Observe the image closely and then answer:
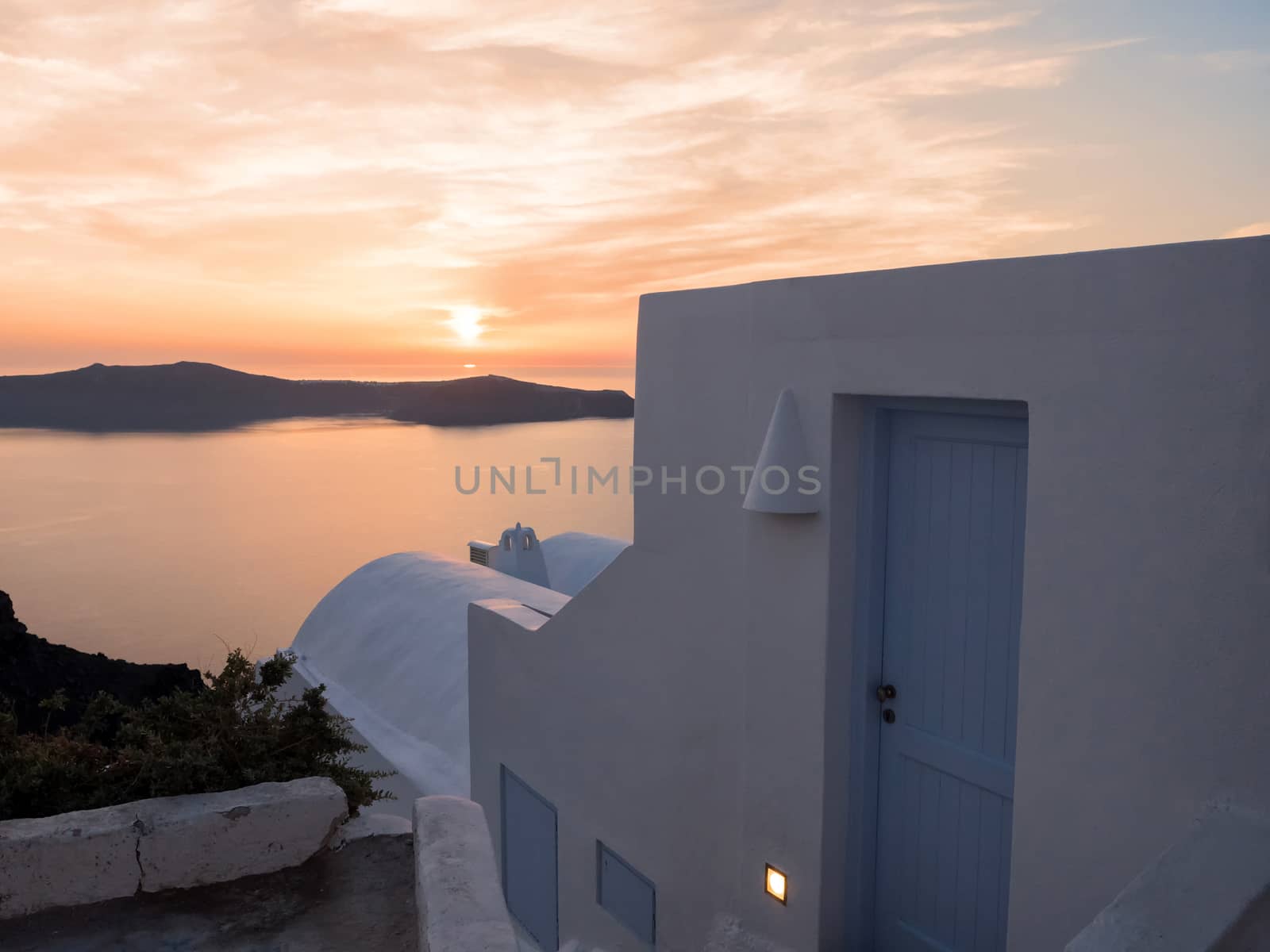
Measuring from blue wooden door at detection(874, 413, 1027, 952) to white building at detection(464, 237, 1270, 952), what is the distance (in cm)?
1

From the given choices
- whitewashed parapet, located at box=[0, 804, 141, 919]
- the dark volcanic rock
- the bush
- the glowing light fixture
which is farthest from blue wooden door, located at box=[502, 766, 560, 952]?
the dark volcanic rock

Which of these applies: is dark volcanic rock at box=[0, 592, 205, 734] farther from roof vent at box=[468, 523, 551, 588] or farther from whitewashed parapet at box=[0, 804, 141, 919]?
whitewashed parapet at box=[0, 804, 141, 919]

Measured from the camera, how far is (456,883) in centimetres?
303

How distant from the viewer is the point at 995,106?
5.23 m

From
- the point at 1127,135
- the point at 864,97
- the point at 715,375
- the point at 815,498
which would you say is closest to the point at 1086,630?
the point at 815,498

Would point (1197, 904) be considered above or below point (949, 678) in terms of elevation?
below

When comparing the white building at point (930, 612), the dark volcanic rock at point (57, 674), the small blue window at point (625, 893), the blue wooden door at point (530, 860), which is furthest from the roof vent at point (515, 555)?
the white building at point (930, 612)

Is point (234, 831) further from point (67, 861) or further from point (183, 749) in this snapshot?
point (67, 861)

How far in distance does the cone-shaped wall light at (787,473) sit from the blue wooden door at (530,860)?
346 cm

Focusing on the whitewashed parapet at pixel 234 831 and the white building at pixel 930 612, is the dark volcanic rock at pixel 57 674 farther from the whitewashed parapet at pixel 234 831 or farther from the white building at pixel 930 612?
the whitewashed parapet at pixel 234 831

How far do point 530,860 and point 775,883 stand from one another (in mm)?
2935

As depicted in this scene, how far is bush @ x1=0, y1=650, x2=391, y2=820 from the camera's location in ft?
11.8

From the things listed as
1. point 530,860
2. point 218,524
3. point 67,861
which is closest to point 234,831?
point 67,861

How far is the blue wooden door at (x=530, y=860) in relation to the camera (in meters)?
6.47
